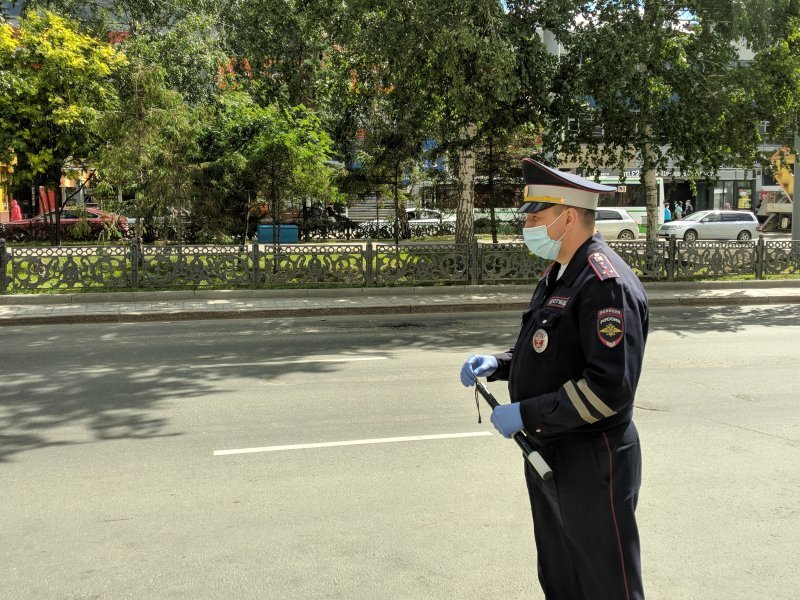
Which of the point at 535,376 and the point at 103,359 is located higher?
the point at 535,376

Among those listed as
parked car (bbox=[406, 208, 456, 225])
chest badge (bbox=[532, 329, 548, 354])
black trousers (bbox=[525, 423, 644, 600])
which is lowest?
black trousers (bbox=[525, 423, 644, 600])

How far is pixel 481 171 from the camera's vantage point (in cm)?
2850

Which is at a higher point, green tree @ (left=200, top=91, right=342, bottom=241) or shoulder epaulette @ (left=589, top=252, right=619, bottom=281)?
green tree @ (left=200, top=91, right=342, bottom=241)

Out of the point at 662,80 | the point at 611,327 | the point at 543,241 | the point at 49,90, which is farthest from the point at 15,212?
the point at 611,327

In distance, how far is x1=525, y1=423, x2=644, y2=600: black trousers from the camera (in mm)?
2832

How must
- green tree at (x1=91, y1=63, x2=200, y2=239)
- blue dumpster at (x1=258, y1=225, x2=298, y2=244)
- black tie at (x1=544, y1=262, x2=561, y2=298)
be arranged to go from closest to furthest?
black tie at (x1=544, y1=262, x2=561, y2=298), green tree at (x1=91, y1=63, x2=200, y2=239), blue dumpster at (x1=258, y1=225, x2=298, y2=244)

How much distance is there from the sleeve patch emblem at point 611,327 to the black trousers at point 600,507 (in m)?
0.38

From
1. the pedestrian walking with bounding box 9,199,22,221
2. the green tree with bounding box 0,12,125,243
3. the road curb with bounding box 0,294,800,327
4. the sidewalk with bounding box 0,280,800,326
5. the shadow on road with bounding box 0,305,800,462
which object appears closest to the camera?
the shadow on road with bounding box 0,305,800,462

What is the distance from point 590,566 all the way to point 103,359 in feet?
27.4

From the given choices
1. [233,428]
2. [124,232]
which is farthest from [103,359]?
[124,232]

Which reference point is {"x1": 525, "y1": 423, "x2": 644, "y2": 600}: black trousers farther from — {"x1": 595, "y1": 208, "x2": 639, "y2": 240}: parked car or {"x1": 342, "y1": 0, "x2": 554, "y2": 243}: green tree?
{"x1": 595, "y1": 208, "x2": 639, "y2": 240}: parked car

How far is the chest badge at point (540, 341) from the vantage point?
112 inches

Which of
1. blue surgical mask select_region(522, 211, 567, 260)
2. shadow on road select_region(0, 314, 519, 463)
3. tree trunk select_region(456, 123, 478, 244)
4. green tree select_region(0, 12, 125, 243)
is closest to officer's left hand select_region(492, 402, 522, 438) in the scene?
blue surgical mask select_region(522, 211, 567, 260)

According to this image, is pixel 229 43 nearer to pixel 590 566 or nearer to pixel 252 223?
pixel 252 223
